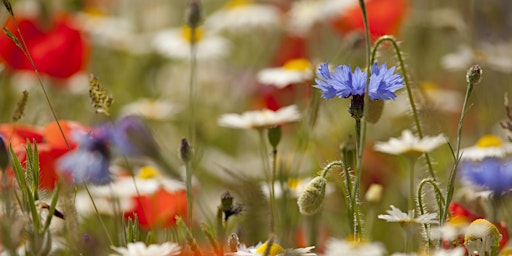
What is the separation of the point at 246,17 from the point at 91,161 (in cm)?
130

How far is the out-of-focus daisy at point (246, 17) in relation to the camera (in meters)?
2.18

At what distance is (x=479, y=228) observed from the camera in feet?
2.78

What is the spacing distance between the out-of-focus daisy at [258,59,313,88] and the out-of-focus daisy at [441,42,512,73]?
26 cm

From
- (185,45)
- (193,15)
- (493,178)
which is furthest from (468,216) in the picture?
(185,45)

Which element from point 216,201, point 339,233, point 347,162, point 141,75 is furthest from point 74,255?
point 141,75

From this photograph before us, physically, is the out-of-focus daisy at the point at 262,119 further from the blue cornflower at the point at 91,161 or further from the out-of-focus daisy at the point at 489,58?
the out-of-focus daisy at the point at 489,58

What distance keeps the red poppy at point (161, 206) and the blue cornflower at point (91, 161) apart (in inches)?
10.4

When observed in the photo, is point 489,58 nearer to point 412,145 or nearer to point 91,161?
point 412,145

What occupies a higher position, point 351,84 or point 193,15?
point 193,15

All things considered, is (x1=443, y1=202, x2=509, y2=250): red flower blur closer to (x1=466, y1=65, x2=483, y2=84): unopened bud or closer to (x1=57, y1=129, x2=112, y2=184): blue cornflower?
(x1=466, y1=65, x2=483, y2=84): unopened bud

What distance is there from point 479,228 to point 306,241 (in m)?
0.37

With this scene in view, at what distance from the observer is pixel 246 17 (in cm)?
219

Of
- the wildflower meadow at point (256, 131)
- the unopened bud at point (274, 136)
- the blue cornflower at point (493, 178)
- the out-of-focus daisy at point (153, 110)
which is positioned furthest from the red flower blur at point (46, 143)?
the out-of-focus daisy at point (153, 110)

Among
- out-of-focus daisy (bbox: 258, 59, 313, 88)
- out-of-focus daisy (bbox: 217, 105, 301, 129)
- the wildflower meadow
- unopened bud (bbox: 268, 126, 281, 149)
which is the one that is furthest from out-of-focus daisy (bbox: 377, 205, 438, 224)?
out-of-focus daisy (bbox: 258, 59, 313, 88)
